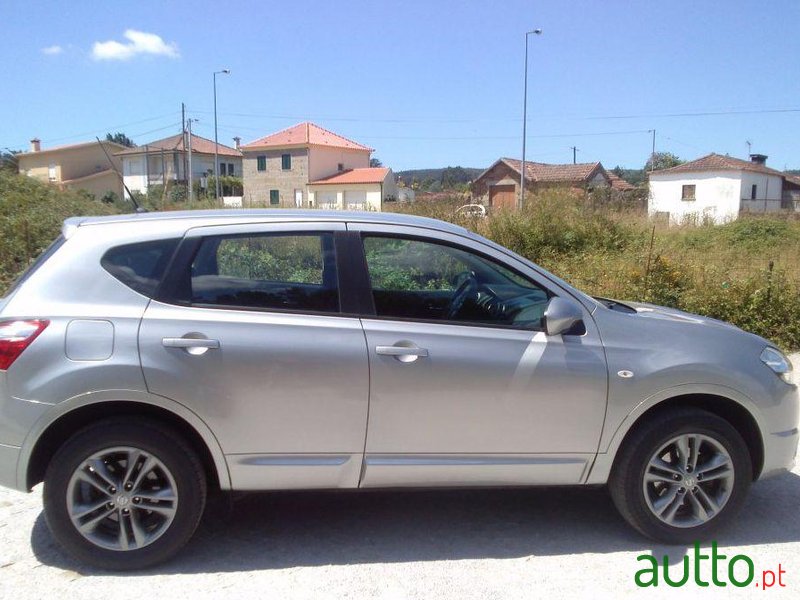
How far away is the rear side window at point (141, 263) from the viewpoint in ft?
10.7

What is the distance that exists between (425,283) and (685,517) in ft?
6.47

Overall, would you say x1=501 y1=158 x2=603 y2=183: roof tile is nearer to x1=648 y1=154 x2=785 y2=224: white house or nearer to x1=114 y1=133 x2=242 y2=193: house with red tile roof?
x1=648 y1=154 x2=785 y2=224: white house

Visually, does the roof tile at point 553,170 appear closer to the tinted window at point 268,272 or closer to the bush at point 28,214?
the bush at point 28,214

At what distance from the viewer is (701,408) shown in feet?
11.9

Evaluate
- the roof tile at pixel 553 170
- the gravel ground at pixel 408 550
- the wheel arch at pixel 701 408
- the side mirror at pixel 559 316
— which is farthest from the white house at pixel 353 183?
the side mirror at pixel 559 316

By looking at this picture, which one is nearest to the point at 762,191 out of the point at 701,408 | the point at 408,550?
the point at 701,408

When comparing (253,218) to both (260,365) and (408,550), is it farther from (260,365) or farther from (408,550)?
(408,550)

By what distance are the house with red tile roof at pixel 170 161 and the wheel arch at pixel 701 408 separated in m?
58.8

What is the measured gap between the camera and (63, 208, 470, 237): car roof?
11.3 feet

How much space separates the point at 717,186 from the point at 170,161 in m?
48.4

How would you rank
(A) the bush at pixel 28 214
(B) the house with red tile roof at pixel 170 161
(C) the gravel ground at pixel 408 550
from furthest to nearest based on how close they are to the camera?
(B) the house with red tile roof at pixel 170 161 < (A) the bush at pixel 28 214 < (C) the gravel ground at pixel 408 550

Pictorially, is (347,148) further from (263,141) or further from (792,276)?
(792,276)

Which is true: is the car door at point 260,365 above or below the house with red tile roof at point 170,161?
below

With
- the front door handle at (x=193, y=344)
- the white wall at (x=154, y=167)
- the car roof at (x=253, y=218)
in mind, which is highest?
the white wall at (x=154, y=167)
